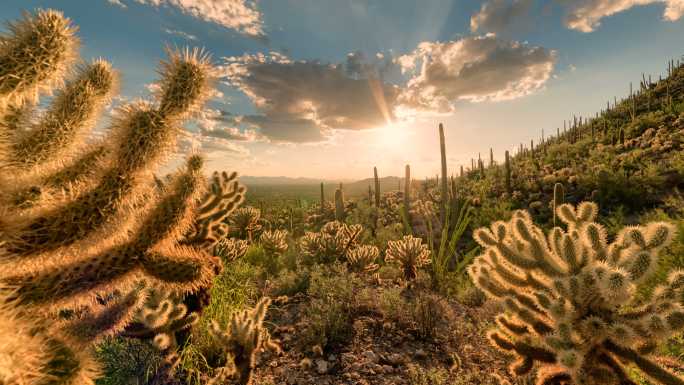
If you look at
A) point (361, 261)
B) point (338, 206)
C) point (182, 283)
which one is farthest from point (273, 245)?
point (338, 206)

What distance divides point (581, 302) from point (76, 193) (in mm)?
3493

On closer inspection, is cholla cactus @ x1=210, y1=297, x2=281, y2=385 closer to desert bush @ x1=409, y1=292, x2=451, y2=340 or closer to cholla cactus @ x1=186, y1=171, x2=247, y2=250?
cholla cactus @ x1=186, y1=171, x2=247, y2=250

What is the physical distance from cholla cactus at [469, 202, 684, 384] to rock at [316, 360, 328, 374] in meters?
1.68

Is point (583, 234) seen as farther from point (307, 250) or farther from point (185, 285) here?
point (307, 250)

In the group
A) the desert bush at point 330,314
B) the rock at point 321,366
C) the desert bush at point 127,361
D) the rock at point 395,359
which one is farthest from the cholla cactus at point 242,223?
the rock at point 395,359

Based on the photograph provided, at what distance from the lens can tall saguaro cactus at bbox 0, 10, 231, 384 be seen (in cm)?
Answer: 181

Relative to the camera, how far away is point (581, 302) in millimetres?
2357

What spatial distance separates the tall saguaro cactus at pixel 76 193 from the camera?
1.81 m

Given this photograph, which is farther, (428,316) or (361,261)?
(361,261)

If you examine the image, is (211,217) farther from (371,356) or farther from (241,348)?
(371,356)

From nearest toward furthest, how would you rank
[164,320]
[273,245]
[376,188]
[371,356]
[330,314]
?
[164,320]
[371,356]
[330,314]
[273,245]
[376,188]

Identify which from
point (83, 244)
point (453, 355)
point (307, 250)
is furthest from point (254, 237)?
point (83, 244)

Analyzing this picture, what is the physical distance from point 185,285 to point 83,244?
79 cm

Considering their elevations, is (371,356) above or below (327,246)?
below
